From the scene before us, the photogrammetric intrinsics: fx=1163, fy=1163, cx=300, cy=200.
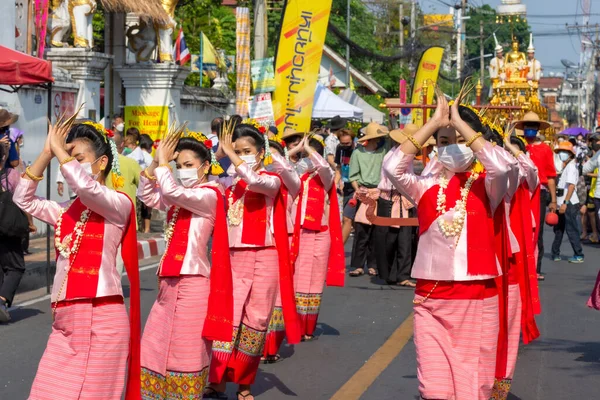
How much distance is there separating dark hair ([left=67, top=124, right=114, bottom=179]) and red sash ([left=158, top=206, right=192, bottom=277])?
3.19 ft

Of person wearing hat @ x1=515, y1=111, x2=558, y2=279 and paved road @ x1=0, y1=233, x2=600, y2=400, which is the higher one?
person wearing hat @ x1=515, y1=111, x2=558, y2=279

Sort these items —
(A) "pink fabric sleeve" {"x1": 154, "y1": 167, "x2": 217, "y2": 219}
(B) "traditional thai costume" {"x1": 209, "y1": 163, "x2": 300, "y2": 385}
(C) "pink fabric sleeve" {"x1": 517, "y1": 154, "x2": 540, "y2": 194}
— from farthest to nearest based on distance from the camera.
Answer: (C) "pink fabric sleeve" {"x1": 517, "y1": 154, "x2": 540, "y2": 194} < (B) "traditional thai costume" {"x1": 209, "y1": 163, "x2": 300, "y2": 385} < (A) "pink fabric sleeve" {"x1": 154, "y1": 167, "x2": 217, "y2": 219}

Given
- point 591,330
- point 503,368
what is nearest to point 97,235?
point 503,368

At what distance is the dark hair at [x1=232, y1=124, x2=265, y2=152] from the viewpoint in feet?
25.4

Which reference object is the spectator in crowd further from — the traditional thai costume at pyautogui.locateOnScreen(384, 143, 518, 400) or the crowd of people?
the traditional thai costume at pyautogui.locateOnScreen(384, 143, 518, 400)

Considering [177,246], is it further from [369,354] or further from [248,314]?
[369,354]

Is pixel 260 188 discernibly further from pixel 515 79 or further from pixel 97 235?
pixel 515 79

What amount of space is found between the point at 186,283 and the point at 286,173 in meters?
1.83

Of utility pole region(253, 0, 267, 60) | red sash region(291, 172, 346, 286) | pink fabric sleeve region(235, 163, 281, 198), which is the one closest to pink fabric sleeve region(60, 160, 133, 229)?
pink fabric sleeve region(235, 163, 281, 198)

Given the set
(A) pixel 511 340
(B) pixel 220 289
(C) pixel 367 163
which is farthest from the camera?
(C) pixel 367 163

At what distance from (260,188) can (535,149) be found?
271 inches

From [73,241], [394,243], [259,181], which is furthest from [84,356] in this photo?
[394,243]

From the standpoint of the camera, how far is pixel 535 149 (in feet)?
44.9

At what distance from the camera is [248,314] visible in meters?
7.68
